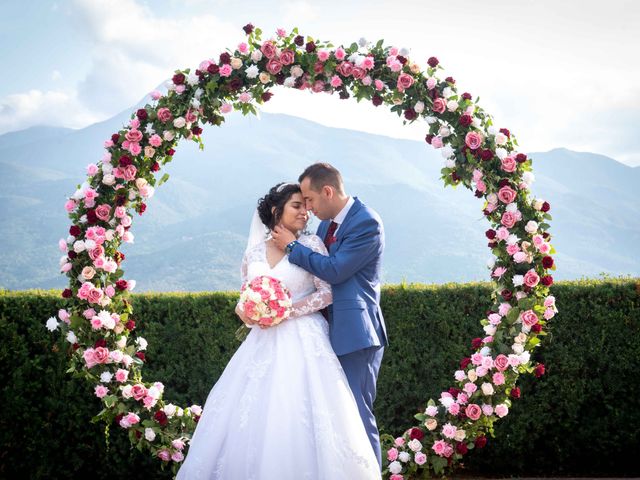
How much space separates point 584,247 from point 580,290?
4606 inches

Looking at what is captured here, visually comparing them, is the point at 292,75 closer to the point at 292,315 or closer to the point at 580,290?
the point at 292,315

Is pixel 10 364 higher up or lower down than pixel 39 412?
higher up

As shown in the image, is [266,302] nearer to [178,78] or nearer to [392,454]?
[392,454]

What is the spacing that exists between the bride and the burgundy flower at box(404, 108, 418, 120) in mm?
1562

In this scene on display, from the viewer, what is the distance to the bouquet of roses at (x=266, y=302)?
4758mm

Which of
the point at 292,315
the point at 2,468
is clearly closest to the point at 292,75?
the point at 292,315

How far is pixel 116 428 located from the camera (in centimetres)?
701

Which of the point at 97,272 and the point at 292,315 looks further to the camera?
the point at 97,272

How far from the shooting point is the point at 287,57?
6.05m

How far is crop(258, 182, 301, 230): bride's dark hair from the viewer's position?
17.2ft

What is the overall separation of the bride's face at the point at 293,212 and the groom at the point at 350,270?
0.06 metres

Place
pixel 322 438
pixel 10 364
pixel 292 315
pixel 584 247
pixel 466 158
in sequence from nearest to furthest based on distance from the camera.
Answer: pixel 322 438, pixel 292 315, pixel 466 158, pixel 10 364, pixel 584 247

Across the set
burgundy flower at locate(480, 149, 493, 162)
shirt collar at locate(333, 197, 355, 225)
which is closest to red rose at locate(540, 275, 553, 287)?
burgundy flower at locate(480, 149, 493, 162)

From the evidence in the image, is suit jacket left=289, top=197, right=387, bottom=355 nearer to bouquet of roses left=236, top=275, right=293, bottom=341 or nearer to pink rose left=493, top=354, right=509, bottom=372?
bouquet of roses left=236, top=275, right=293, bottom=341
